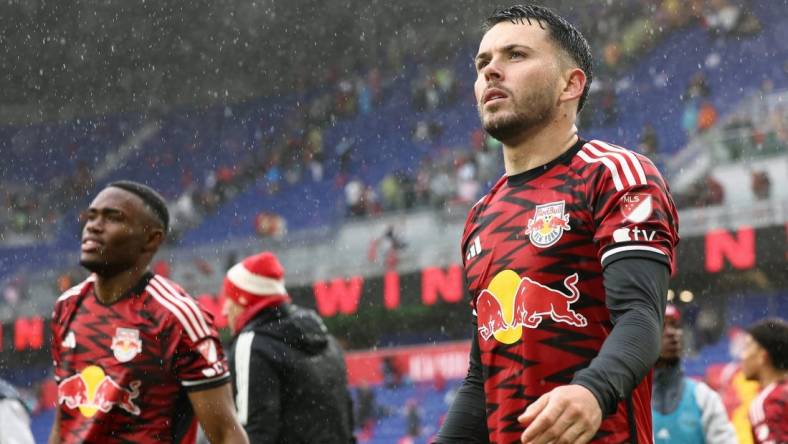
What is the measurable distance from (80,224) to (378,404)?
29.1ft

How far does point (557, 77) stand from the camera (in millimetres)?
2729

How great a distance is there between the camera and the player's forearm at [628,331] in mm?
2045

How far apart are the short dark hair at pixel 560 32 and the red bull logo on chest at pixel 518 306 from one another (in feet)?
1.73

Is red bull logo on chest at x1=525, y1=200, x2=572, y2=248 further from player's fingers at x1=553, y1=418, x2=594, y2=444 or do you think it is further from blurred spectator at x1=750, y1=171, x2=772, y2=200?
blurred spectator at x1=750, y1=171, x2=772, y2=200

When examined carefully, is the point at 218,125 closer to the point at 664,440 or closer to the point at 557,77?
the point at 664,440

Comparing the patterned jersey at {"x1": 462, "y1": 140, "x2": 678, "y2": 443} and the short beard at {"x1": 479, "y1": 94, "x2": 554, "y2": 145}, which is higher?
the short beard at {"x1": 479, "y1": 94, "x2": 554, "y2": 145}

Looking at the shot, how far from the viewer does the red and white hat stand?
5508 mm

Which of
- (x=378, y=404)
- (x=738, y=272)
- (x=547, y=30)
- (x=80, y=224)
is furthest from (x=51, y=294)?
(x=547, y=30)

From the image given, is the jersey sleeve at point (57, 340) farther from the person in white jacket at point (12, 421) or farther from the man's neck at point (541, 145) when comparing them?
the man's neck at point (541, 145)

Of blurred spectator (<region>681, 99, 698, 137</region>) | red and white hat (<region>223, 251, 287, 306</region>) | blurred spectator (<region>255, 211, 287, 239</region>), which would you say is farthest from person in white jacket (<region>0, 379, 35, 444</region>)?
blurred spectator (<region>255, 211, 287, 239</region>)

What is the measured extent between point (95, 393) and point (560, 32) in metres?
2.25

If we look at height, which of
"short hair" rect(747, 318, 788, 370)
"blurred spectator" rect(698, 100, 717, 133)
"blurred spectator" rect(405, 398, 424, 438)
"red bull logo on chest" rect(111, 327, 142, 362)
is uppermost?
"blurred spectator" rect(698, 100, 717, 133)

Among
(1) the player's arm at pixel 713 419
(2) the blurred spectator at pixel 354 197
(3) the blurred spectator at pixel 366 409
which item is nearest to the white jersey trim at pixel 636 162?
(1) the player's arm at pixel 713 419

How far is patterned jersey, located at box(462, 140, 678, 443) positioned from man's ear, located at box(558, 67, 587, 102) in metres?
0.15
